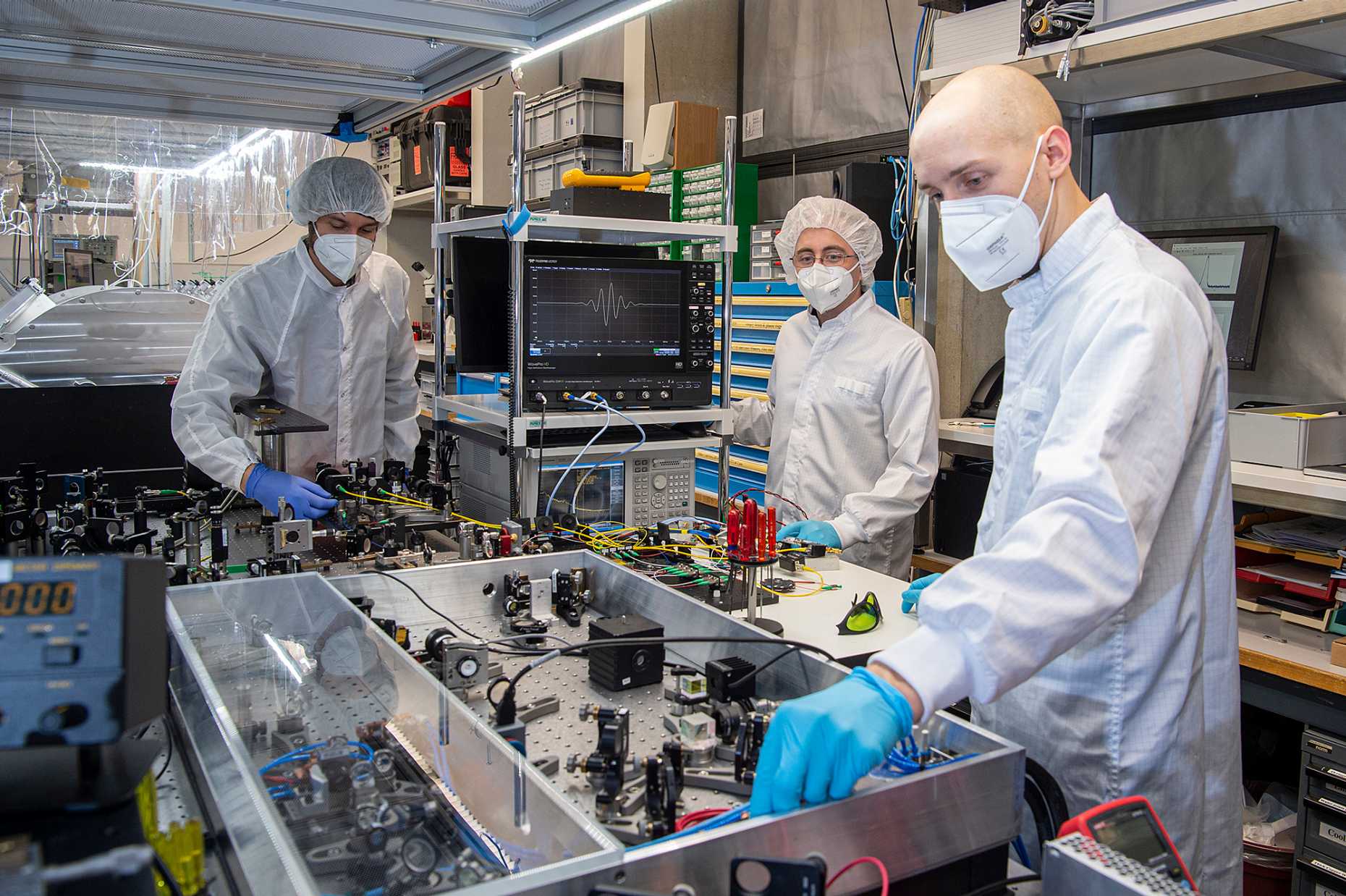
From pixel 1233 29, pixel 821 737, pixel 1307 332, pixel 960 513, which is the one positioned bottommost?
pixel 960 513

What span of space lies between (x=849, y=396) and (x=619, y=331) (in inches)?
26.0

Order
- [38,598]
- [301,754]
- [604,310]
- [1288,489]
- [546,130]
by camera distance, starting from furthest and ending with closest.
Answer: [546,130], [604,310], [1288,489], [301,754], [38,598]

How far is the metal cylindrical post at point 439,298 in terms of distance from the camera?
117 inches

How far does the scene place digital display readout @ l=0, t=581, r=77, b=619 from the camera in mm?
581

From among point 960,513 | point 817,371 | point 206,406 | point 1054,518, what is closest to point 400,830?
point 1054,518

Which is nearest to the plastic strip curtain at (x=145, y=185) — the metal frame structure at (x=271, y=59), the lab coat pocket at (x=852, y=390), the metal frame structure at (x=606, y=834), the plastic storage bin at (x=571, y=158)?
the plastic storage bin at (x=571, y=158)

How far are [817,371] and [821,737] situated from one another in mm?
2016

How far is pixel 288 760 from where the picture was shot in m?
1.00

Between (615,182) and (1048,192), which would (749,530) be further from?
(615,182)

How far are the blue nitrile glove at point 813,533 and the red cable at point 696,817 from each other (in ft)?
4.33

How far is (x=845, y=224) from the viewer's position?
8.92ft

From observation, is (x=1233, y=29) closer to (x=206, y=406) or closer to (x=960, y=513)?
(x=960, y=513)

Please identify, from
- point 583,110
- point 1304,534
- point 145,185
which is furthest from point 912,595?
point 145,185

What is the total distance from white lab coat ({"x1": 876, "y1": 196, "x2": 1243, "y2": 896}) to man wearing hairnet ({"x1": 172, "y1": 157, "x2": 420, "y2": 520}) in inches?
68.5
